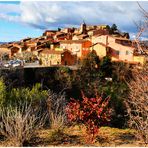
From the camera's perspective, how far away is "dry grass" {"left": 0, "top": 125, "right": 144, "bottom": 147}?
764 centimetres

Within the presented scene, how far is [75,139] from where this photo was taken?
7.99m

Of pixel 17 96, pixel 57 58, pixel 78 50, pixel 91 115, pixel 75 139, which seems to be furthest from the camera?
pixel 78 50

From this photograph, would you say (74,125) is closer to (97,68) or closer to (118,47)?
(97,68)

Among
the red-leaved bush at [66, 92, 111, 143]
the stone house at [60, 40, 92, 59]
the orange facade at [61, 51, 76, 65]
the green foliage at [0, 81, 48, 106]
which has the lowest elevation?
the red-leaved bush at [66, 92, 111, 143]

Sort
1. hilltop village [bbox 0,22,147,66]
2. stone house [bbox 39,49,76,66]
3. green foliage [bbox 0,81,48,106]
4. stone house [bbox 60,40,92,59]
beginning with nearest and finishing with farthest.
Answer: green foliage [bbox 0,81,48,106], stone house [bbox 39,49,76,66], hilltop village [bbox 0,22,147,66], stone house [bbox 60,40,92,59]

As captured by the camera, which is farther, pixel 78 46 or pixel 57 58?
pixel 78 46

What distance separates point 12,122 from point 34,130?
505mm

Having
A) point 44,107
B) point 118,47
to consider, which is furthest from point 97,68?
point 44,107

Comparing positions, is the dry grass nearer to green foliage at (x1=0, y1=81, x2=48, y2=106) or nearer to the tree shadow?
the tree shadow

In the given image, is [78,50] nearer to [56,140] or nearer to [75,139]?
[75,139]

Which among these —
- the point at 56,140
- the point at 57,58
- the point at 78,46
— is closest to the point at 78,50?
the point at 78,46

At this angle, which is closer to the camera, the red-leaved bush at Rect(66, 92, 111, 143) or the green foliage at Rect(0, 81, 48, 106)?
the red-leaved bush at Rect(66, 92, 111, 143)

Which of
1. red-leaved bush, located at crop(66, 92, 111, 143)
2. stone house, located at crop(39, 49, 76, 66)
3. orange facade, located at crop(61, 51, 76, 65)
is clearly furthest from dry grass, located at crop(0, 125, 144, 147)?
orange facade, located at crop(61, 51, 76, 65)

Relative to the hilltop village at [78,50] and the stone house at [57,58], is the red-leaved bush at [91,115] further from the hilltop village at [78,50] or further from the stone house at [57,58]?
the stone house at [57,58]
